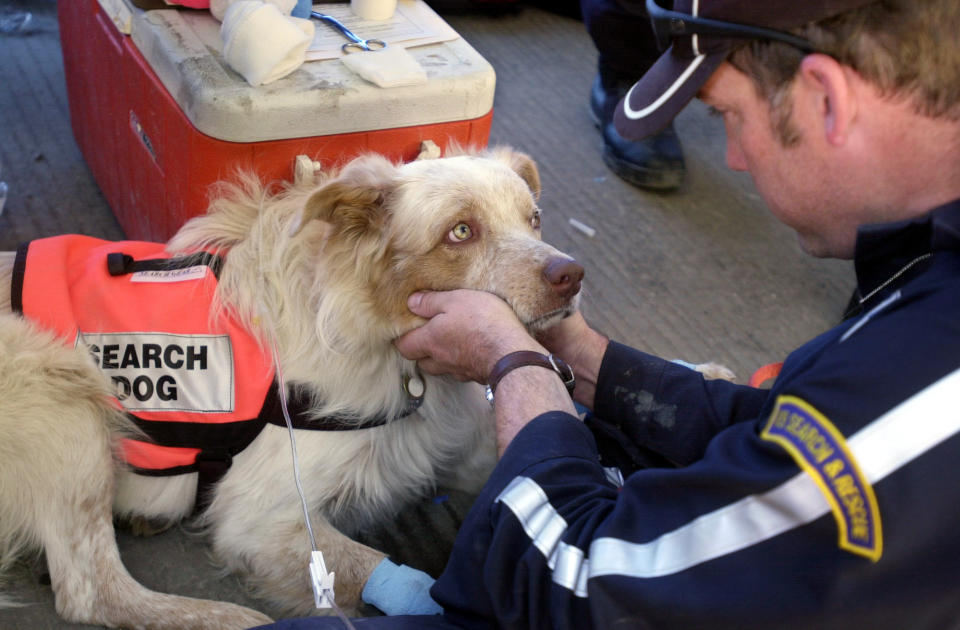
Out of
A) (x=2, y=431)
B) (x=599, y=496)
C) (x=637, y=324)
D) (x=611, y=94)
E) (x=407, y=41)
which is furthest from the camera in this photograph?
(x=611, y=94)

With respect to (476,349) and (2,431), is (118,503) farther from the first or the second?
(476,349)

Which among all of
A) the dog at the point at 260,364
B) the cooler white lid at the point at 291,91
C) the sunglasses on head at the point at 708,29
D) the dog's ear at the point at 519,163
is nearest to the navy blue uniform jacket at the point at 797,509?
the sunglasses on head at the point at 708,29

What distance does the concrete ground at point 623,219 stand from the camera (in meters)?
3.27

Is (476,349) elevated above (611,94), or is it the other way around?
(476,349)

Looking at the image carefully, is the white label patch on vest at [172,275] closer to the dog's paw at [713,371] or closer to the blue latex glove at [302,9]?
the blue latex glove at [302,9]

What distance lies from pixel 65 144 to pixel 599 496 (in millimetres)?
3196

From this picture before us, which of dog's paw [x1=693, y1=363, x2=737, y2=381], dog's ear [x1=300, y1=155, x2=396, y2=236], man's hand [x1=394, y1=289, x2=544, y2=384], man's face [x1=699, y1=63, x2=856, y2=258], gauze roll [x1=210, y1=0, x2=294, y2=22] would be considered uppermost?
man's face [x1=699, y1=63, x2=856, y2=258]

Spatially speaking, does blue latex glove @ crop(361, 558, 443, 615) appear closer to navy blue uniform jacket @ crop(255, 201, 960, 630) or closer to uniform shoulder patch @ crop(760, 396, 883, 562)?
navy blue uniform jacket @ crop(255, 201, 960, 630)

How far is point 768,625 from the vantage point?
1112 millimetres

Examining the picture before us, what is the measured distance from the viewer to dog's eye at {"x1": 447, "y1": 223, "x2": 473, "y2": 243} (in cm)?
201

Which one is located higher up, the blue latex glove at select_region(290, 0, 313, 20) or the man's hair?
the man's hair

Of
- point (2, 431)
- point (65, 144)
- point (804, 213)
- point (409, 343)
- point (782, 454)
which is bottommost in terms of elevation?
point (65, 144)

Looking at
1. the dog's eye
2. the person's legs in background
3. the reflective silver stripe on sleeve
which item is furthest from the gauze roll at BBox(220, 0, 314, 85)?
the person's legs in background

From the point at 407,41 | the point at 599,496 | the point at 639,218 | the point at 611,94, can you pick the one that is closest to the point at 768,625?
the point at 599,496
